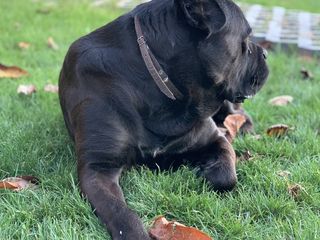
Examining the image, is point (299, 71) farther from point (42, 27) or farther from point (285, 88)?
point (42, 27)

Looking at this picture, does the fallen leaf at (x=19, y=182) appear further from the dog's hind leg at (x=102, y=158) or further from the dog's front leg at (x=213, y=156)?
the dog's front leg at (x=213, y=156)

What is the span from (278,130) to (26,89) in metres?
1.87

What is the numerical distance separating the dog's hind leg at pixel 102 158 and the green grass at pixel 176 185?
7 centimetres

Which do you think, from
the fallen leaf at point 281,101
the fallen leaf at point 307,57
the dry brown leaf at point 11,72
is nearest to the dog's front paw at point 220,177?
the fallen leaf at point 281,101

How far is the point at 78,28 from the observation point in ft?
20.2

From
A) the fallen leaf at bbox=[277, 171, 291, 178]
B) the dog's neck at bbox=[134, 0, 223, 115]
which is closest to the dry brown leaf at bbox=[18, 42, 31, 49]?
the dog's neck at bbox=[134, 0, 223, 115]

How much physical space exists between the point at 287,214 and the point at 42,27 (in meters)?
4.28

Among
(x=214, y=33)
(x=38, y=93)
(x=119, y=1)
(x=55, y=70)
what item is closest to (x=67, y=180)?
(x=214, y=33)

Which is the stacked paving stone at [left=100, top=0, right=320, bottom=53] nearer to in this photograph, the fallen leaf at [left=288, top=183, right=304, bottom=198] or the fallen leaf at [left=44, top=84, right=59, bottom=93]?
the fallen leaf at [left=44, top=84, right=59, bottom=93]

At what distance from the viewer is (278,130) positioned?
3652 millimetres

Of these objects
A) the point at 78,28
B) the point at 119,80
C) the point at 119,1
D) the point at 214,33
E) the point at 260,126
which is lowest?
the point at 119,1

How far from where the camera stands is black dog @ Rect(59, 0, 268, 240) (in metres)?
2.75

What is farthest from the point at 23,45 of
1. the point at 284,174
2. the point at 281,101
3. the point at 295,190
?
the point at 295,190

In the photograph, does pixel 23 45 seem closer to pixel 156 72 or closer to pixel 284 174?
pixel 156 72
